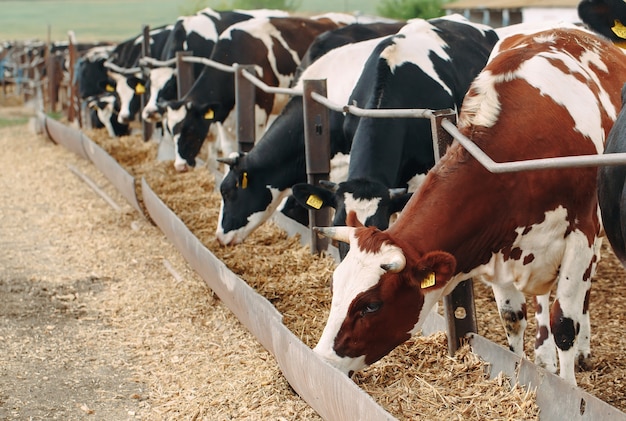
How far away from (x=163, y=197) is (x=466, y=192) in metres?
5.81

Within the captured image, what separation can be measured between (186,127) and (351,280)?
6690 mm

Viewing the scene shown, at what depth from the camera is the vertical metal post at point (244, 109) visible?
27.9 feet

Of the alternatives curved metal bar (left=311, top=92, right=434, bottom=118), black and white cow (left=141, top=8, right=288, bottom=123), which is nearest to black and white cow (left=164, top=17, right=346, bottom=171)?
black and white cow (left=141, top=8, right=288, bottom=123)

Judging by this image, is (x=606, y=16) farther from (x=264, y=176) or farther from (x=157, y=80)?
(x=157, y=80)

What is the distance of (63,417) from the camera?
4.70 m

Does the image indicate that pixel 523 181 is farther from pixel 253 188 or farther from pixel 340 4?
pixel 340 4

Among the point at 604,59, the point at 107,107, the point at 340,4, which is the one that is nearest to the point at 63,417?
the point at 604,59

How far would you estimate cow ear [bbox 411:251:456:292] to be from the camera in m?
3.87

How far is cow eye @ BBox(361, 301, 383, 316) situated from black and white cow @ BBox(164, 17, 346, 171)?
6531 millimetres

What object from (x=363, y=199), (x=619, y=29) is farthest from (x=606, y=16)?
(x=363, y=199)

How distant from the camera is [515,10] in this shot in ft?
100

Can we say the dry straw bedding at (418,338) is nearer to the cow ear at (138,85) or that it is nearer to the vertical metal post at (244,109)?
the vertical metal post at (244,109)

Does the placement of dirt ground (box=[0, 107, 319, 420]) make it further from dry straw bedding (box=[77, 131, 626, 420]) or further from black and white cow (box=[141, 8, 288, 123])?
black and white cow (box=[141, 8, 288, 123])

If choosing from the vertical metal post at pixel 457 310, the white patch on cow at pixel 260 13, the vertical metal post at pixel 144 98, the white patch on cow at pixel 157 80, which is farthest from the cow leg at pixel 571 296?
the vertical metal post at pixel 144 98
